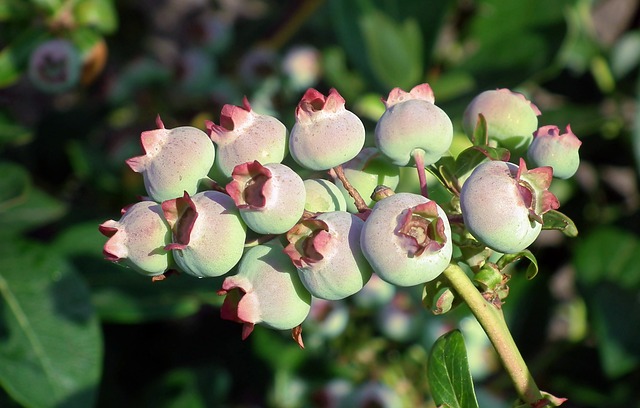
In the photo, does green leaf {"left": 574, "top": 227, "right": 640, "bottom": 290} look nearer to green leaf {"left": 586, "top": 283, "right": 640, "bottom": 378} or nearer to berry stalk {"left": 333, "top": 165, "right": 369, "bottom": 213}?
green leaf {"left": 586, "top": 283, "right": 640, "bottom": 378}

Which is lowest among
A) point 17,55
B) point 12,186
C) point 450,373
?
point 12,186

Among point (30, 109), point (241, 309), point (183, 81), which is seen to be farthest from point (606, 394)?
point (30, 109)

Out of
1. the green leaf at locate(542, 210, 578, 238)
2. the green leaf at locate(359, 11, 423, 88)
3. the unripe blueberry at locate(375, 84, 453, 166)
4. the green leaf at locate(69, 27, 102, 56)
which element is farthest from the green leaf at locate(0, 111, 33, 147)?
the green leaf at locate(542, 210, 578, 238)

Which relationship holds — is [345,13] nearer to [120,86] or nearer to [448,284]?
[120,86]

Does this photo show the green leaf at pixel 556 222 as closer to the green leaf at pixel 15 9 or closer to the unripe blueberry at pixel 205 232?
the unripe blueberry at pixel 205 232

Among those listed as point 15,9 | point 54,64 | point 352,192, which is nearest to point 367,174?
point 352,192

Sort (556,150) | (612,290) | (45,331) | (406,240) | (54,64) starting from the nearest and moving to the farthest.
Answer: (406,240) → (556,150) → (45,331) → (54,64) → (612,290)

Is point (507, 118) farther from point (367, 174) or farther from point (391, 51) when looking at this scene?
point (391, 51)

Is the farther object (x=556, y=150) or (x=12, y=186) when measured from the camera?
(x=12, y=186)

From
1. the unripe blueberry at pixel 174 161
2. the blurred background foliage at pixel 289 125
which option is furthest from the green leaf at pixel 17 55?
the unripe blueberry at pixel 174 161
